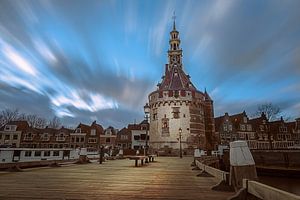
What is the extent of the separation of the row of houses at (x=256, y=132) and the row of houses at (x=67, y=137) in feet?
76.3

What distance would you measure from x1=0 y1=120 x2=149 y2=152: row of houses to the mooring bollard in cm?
5492

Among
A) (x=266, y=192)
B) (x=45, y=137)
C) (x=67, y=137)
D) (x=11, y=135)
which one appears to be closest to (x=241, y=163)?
(x=266, y=192)

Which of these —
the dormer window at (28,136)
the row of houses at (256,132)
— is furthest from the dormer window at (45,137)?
the row of houses at (256,132)

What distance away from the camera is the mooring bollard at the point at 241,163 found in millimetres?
4934

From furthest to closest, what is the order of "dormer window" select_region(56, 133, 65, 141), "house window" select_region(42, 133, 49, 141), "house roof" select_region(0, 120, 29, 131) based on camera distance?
"dormer window" select_region(56, 133, 65, 141) → "house window" select_region(42, 133, 49, 141) → "house roof" select_region(0, 120, 29, 131)

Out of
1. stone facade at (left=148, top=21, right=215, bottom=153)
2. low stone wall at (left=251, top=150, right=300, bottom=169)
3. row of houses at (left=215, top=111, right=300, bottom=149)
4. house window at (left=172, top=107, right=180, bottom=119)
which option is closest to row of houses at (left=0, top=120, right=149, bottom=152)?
stone facade at (left=148, top=21, right=215, bottom=153)

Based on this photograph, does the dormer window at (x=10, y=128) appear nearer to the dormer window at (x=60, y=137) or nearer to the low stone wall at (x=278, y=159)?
the dormer window at (x=60, y=137)

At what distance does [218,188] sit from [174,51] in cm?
6675

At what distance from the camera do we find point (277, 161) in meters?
29.1

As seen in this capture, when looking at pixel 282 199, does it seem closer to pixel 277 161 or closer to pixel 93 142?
pixel 277 161

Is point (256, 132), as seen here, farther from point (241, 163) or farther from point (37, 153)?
point (241, 163)

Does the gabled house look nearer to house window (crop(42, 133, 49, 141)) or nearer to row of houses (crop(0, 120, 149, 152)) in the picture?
row of houses (crop(0, 120, 149, 152))

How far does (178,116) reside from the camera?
190 feet

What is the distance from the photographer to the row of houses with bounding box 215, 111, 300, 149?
66375 millimetres
